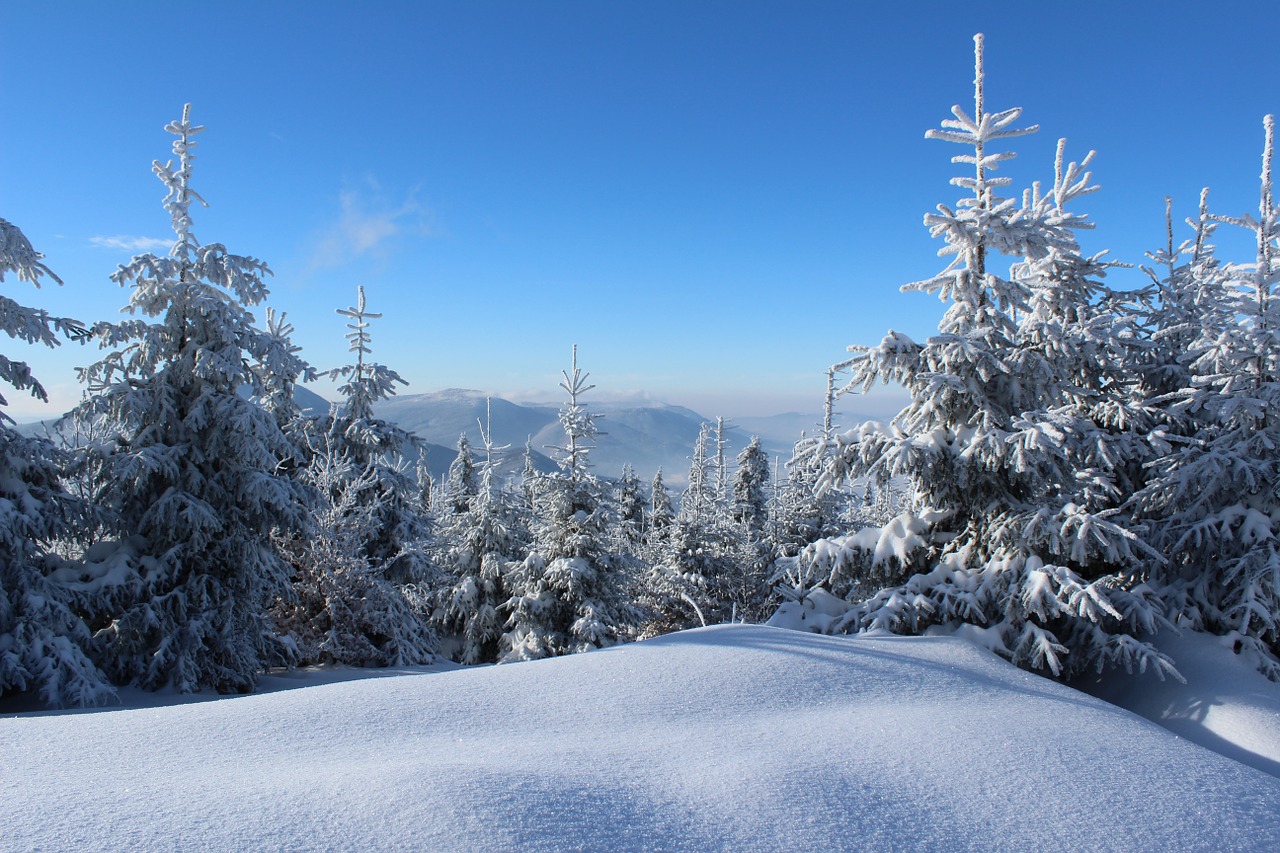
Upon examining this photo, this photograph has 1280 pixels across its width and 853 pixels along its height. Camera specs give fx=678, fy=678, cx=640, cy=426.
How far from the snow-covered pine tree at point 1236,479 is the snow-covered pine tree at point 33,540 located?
14.4 meters

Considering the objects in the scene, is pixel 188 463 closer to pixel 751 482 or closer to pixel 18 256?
pixel 18 256

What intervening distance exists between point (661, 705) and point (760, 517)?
30961 mm

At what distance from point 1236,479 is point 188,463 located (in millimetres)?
15097

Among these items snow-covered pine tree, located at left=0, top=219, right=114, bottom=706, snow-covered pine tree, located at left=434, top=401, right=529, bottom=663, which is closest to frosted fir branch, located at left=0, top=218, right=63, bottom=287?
snow-covered pine tree, located at left=0, top=219, right=114, bottom=706

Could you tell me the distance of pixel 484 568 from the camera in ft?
67.9

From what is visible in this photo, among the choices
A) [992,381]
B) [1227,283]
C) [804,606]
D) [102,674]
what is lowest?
[102,674]

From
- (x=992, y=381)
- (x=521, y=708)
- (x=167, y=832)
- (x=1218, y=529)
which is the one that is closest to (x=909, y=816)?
(x=521, y=708)

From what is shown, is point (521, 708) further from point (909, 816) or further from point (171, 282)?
point (171, 282)

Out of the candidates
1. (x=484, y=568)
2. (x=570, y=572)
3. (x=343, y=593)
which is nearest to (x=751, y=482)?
(x=484, y=568)

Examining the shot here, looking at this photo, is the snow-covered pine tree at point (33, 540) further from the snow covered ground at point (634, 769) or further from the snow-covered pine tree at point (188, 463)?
the snow covered ground at point (634, 769)

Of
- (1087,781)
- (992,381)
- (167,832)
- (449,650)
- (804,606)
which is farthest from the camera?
(449,650)

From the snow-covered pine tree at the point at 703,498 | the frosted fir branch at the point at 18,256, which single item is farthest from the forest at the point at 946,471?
the snow-covered pine tree at the point at 703,498

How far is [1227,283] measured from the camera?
33.1 ft

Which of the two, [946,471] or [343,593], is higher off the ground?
[946,471]
